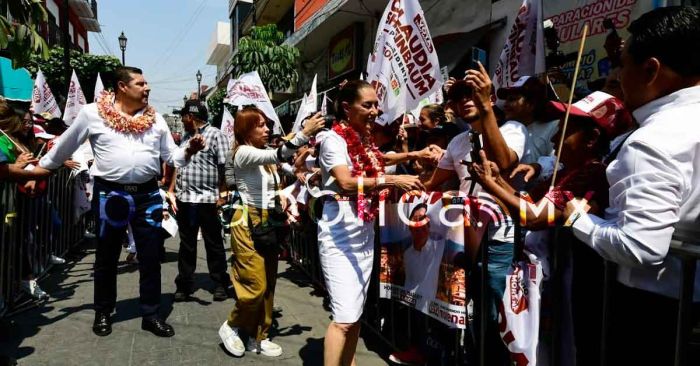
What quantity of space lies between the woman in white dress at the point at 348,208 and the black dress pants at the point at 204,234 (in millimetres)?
2599

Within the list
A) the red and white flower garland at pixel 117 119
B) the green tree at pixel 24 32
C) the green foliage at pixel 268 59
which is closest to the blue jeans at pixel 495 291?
the red and white flower garland at pixel 117 119

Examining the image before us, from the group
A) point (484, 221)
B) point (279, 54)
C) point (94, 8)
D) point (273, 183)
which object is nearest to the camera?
point (484, 221)

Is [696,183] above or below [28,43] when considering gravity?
below

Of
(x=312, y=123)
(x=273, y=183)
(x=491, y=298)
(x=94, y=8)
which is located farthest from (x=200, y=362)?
(x=94, y=8)

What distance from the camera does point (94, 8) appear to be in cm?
4419

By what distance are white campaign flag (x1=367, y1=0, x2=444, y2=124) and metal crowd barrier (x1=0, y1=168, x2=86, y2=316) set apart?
3000mm

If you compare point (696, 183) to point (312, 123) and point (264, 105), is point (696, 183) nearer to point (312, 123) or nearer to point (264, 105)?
point (312, 123)

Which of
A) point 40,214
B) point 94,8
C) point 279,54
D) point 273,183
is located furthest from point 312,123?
point 94,8

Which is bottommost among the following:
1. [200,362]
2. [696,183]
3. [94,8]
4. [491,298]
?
[200,362]

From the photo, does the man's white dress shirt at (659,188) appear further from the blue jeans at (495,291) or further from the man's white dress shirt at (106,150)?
the man's white dress shirt at (106,150)

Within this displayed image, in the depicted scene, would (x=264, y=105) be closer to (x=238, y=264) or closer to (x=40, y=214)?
(x=238, y=264)

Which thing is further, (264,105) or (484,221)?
(264,105)

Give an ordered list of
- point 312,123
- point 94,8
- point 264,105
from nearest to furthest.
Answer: point 312,123 → point 264,105 → point 94,8

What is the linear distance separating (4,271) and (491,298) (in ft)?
13.2
